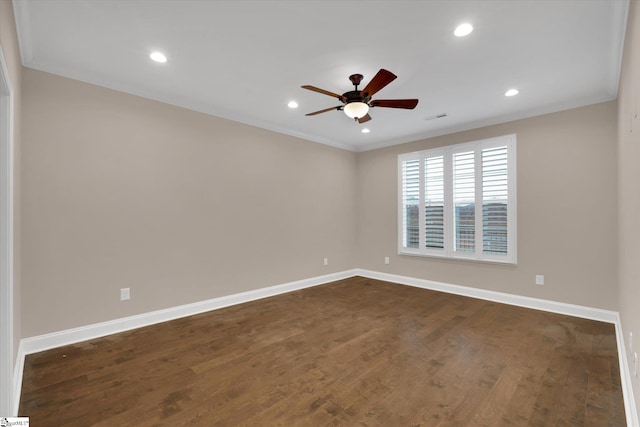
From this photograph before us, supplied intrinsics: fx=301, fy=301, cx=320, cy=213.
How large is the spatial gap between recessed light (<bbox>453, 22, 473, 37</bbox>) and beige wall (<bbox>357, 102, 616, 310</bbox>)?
8.11 feet

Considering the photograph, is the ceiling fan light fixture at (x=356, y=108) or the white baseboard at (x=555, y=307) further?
the ceiling fan light fixture at (x=356, y=108)

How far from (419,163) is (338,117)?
6.00 feet

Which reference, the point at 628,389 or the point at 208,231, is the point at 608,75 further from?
the point at 208,231

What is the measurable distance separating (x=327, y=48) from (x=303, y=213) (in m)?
3.01

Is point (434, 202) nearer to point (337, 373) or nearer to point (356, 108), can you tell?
point (356, 108)

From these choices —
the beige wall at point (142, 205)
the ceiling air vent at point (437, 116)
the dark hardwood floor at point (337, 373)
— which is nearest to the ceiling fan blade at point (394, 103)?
the ceiling air vent at point (437, 116)

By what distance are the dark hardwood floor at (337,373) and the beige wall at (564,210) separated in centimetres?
50

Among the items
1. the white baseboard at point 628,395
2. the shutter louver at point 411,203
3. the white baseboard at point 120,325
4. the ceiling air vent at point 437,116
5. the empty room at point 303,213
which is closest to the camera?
the white baseboard at point 628,395

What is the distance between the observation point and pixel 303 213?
17.1ft

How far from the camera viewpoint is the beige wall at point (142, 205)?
2830 millimetres

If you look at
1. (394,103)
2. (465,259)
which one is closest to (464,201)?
(465,259)

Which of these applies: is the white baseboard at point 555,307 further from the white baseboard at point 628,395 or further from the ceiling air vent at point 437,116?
the ceiling air vent at point 437,116

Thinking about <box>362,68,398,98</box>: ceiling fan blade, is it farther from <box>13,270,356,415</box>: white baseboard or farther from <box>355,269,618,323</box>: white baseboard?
<box>355,269,618,323</box>: white baseboard

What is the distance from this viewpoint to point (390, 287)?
5.18m
